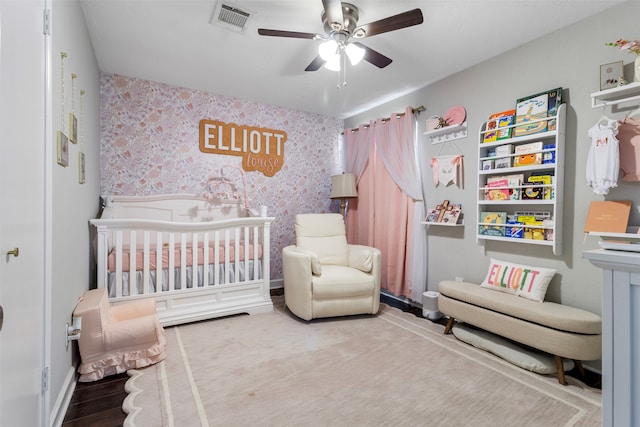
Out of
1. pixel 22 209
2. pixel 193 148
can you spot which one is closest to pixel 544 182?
pixel 22 209

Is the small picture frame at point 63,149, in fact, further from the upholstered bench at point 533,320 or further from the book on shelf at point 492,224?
the book on shelf at point 492,224

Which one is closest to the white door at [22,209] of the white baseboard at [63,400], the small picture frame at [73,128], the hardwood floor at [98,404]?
the white baseboard at [63,400]

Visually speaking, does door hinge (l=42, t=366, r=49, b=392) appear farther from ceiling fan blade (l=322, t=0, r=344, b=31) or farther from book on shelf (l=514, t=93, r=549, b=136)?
book on shelf (l=514, t=93, r=549, b=136)

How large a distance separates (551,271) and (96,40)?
12.8 ft

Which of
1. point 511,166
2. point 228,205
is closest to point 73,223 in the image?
point 228,205

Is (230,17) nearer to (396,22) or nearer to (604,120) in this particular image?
(396,22)

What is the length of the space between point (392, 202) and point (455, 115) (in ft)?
3.69

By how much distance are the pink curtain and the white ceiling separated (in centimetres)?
53

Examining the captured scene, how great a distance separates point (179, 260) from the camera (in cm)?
284

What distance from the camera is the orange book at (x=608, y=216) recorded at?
6.05 feet

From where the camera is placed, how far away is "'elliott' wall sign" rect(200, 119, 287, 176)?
3.61 meters

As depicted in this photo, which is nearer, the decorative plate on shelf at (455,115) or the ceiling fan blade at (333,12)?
the ceiling fan blade at (333,12)

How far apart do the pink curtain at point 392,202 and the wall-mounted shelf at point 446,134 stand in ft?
0.71

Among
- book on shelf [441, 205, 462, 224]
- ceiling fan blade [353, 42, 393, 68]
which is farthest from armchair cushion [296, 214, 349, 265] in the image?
ceiling fan blade [353, 42, 393, 68]
